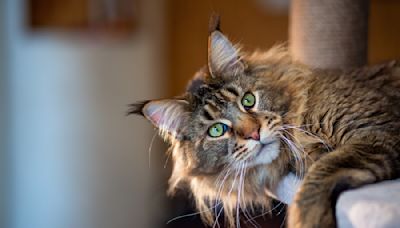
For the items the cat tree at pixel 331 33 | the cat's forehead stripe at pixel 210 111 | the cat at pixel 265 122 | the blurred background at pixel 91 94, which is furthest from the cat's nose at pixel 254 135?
the blurred background at pixel 91 94

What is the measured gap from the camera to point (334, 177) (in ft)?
3.46

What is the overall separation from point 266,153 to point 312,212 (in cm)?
24

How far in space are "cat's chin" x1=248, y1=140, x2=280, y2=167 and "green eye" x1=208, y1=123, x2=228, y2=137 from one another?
0.10 metres

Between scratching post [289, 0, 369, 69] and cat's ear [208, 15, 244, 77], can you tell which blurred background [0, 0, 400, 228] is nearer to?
scratching post [289, 0, 369, 69]

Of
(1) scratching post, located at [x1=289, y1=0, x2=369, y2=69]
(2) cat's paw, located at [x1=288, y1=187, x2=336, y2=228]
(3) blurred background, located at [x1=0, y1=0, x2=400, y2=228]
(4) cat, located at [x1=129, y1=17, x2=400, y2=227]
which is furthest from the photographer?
(3) blurred background, located at [x1=0, y1=0, x2=400, y2=228]

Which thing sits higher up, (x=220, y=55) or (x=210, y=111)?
(x=220, y=55)

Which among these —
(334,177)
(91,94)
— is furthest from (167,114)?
(91,94)

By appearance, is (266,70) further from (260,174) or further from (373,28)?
(373,28)

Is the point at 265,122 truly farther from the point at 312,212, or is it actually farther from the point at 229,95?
the point at 312,212

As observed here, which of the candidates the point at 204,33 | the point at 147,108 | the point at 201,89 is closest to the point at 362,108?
the point at 201,89

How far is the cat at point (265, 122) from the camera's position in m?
1.21

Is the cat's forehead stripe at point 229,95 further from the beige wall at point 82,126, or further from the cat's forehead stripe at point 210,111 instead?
the beige wall at point 82,126

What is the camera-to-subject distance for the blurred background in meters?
3.19

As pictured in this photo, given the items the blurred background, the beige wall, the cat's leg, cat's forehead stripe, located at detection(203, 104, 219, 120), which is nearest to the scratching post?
cat's forehead stripe, located at detection(203, 104, 219, 120)
